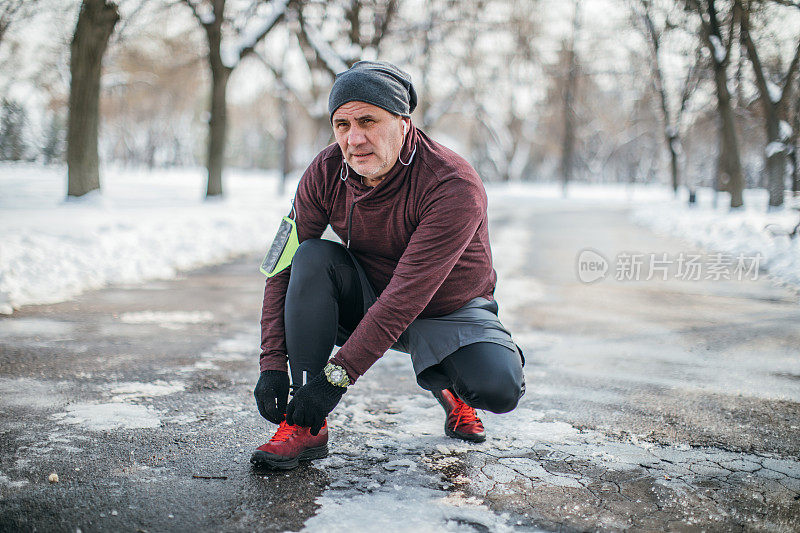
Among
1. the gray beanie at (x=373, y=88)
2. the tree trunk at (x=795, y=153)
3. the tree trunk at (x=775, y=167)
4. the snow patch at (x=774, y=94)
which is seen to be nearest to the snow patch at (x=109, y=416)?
the gray beanie at (x=373, y=88)

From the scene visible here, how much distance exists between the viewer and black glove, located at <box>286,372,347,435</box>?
2.31 metres

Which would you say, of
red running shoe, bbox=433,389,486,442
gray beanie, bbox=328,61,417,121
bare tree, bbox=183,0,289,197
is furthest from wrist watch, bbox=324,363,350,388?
bare tree, bbox=183,0,289,197

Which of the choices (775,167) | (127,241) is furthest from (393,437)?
(775,167)

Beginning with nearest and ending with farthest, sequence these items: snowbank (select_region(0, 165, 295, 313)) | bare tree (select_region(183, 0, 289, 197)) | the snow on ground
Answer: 1. snowbank (select_region(0, 165, 295, 313))
2. the snow on ground
3. bare tree (select_region(183, 0, 289, 197))

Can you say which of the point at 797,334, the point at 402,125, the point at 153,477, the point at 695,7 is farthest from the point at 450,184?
the point at 695,7

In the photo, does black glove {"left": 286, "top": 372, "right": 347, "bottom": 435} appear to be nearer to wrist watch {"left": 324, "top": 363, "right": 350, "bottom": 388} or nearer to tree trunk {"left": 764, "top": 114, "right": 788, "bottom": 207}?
wrist watch {"left": 324, "top": 363, "right": 350, "bottom": 388}

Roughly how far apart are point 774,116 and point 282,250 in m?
16.8

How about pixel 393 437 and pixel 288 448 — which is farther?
pixel 393 437

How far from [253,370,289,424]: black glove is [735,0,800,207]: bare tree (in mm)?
16168

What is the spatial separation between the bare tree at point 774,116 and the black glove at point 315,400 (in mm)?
16178

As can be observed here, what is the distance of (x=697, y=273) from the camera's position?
888 cm

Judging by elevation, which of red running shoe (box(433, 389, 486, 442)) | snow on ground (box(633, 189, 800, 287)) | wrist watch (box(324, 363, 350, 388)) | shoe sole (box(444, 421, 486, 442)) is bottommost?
shoe sole (box(444, 421, 486, 442))

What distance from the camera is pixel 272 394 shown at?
7.98 ft

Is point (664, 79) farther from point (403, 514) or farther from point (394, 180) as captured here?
point (403, 514)
